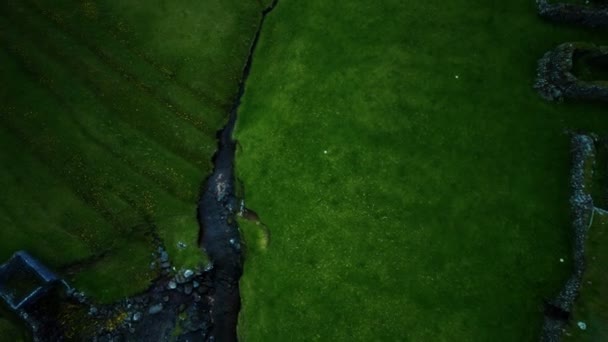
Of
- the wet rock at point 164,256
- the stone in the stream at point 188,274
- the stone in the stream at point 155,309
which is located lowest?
the stone in the stream at point 155,309

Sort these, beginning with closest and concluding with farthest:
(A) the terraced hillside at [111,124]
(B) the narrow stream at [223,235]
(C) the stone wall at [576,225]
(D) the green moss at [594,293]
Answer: (D) the green moss at [594,293], (C) the stone wall at [576,225], (B) the narrow stream at [223,235], (A) the terraced hillside at [111,124]

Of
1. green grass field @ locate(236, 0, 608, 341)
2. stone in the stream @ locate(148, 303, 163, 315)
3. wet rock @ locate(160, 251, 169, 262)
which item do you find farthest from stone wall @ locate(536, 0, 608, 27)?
stone in the stream @ locate(148, 303, 163, 315)

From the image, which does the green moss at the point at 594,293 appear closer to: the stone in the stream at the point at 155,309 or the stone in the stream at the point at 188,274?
the stone in the stream at the point at 188,274

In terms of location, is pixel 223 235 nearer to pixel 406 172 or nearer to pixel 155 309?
pixel 155 309

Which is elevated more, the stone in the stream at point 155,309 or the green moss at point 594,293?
the green moss at point 594,293

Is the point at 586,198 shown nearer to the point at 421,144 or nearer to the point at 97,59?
the point at 421,144

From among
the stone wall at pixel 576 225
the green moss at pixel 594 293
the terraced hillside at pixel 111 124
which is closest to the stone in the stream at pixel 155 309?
the terraced hillside at pixel 111 124
